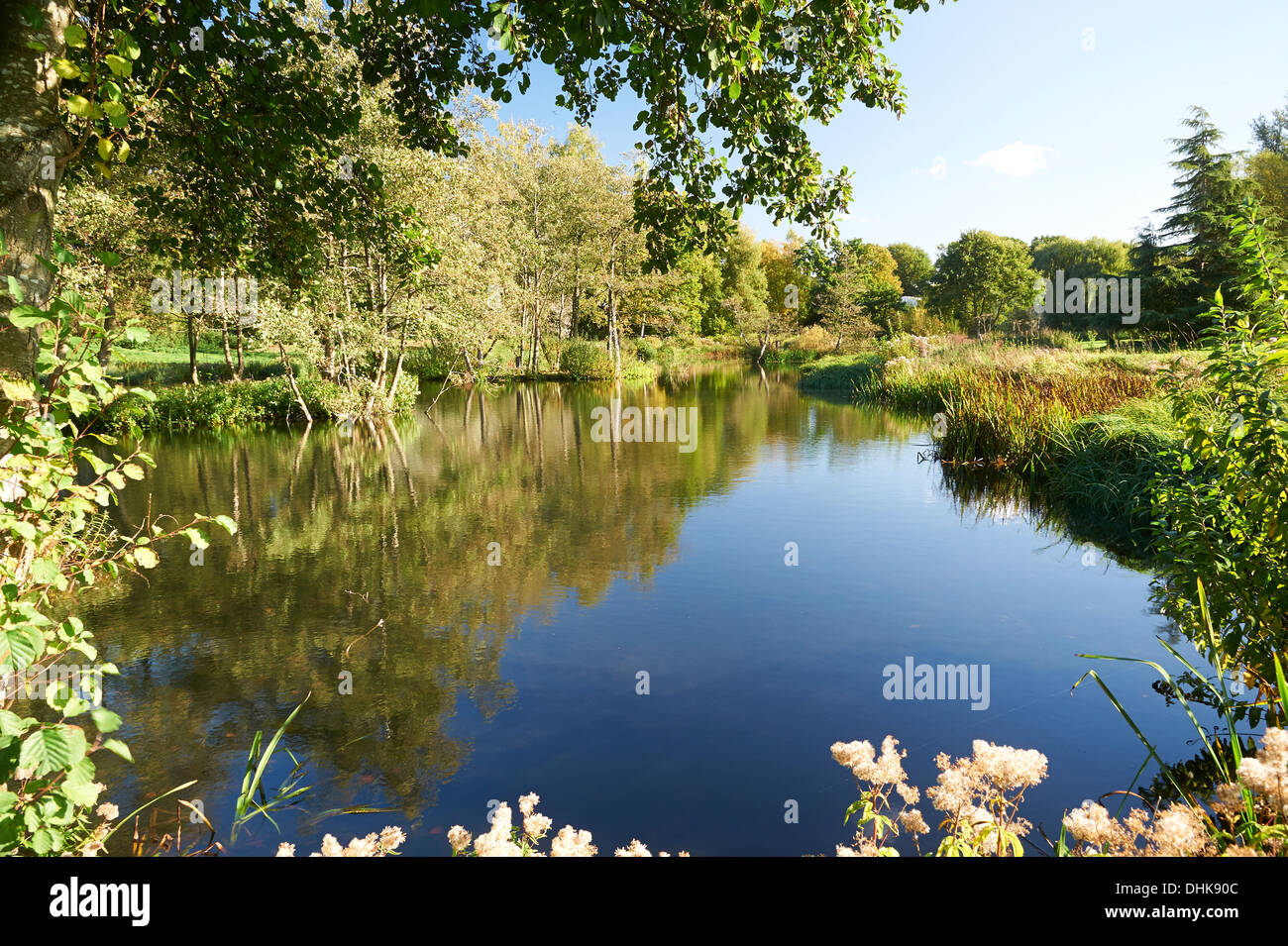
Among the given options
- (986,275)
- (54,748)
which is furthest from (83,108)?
(986,275)

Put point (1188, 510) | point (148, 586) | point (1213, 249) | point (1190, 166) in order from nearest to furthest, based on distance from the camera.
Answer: point (1188, 510) < point (148, 586) < point (1213, 249) < point (1190, 166)

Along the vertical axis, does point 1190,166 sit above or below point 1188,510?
above

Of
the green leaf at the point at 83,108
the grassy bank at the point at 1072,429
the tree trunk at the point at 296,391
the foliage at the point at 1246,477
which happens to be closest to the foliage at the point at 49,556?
the green leaf at the point at 83,108

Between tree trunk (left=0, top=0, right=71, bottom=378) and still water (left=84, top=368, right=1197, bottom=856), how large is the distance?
3.09m

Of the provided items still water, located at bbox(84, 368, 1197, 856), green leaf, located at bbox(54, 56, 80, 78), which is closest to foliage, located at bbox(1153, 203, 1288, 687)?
still water, located at bbox(84, 368, 1197, 856)

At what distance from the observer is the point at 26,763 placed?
1887mm

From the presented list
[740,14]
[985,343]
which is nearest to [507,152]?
[985,343]

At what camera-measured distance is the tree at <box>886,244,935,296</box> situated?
8606 cm

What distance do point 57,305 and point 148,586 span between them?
7326 mm

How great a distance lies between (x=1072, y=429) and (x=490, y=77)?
11.9m

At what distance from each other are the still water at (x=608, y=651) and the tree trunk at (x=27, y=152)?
10.1 ft

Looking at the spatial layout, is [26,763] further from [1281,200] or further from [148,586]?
[1281,200]

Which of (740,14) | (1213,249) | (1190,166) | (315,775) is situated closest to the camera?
(740,14)

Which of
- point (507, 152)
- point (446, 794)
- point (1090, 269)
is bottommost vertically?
point (446, 794)
